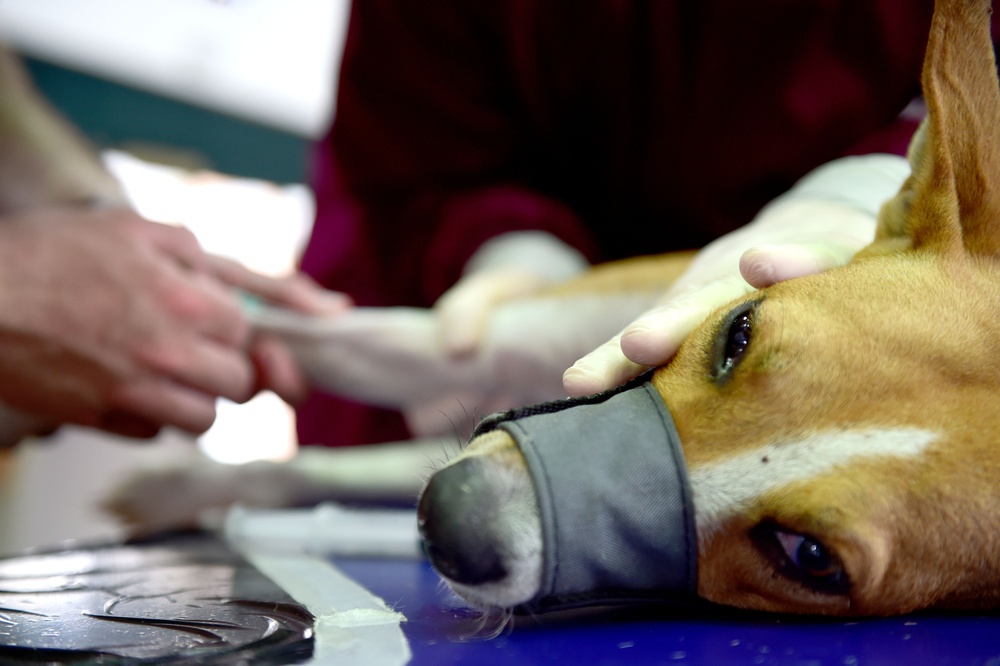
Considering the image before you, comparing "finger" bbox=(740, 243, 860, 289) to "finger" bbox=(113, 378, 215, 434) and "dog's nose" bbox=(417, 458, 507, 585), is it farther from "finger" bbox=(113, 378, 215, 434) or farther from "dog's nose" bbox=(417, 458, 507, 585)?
"finger" bbox=(113, 378, 215, 434)

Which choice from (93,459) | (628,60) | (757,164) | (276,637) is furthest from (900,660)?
(93,459)

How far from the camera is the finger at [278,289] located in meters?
2.18

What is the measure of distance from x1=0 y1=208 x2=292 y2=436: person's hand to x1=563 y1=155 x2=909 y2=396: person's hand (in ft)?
3.94

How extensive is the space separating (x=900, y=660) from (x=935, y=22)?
2.58ft

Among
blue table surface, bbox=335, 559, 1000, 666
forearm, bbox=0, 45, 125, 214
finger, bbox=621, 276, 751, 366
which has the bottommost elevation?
blue table surface, bbox=335, 559, 1000, 666

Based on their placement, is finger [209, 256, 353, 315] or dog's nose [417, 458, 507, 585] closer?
dog's nose [417, 458, 507, 585]

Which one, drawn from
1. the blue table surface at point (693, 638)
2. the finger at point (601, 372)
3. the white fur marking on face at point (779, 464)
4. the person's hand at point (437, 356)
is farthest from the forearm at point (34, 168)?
the white fur marking on face at point (779, 464)

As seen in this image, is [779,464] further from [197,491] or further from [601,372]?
[197,491]

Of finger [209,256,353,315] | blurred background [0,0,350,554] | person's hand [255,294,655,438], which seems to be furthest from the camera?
blurred background [0,0,350,554]

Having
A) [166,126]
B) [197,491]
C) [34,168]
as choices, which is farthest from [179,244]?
[166,126]

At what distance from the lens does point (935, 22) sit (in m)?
1.12

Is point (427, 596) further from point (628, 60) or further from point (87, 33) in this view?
point (87, 33)

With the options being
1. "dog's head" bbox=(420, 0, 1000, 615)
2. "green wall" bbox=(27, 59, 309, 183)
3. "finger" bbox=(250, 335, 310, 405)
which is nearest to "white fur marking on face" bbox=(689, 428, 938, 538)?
"dog's head" bbox=(420, 0, 1000, 615)

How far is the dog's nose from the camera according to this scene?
0.96 metres
